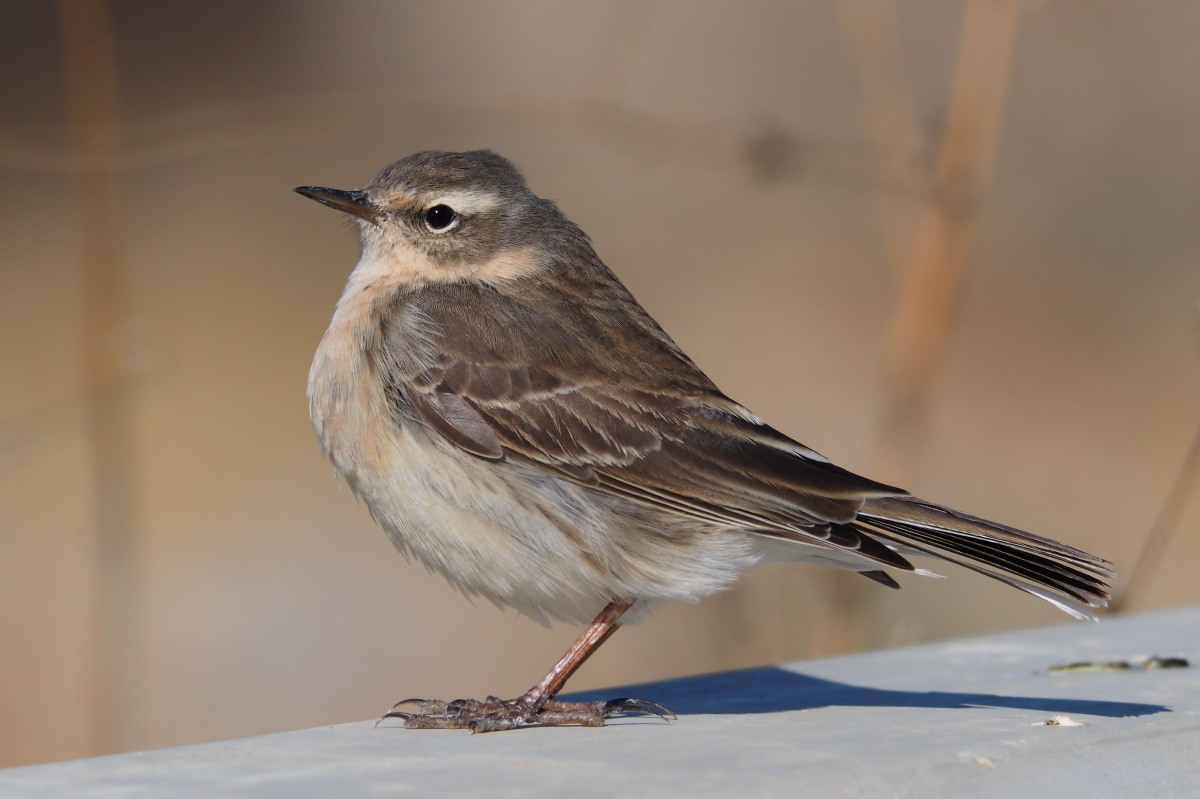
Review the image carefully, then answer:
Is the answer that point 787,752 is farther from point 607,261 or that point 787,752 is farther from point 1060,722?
point 607,261

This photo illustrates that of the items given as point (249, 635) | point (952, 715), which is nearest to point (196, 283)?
point (249, 635)

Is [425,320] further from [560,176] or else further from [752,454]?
[560,176]

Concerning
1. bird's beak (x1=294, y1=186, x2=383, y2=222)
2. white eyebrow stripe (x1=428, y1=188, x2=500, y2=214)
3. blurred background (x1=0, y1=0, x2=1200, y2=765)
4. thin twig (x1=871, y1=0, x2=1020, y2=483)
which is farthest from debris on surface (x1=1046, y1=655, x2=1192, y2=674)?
bird's beak (x1=294, y1=186, x2=383, y2=222)

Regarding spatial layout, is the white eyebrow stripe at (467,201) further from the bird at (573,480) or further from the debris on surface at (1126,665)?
the debris on surface at (1126,665)

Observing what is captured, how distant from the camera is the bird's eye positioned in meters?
4.87

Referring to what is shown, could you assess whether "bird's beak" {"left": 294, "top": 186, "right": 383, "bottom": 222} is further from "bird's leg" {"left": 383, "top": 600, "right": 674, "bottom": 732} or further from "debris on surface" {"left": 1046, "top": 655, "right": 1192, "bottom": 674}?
"debris on surface" {"left": 1046, "top": 655, "right": 1192, "bottom": 674}

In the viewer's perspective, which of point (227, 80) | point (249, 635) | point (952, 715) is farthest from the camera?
point (227, 80)

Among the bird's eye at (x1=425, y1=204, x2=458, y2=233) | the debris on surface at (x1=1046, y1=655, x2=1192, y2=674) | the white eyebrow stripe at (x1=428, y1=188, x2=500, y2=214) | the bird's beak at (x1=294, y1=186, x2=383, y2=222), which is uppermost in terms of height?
the white eyebrow stripe at (x1=428, y1=188, x2=500, y2=214)

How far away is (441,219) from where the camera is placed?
4879 mm

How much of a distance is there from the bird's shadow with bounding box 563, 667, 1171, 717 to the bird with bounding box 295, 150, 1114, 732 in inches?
7.9

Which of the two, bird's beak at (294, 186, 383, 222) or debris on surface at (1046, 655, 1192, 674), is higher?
bird's beak at (294, 186, 383, 222)

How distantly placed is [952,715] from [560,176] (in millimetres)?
10912

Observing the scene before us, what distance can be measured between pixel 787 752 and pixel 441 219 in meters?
2.54

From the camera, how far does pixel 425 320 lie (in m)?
4.36
